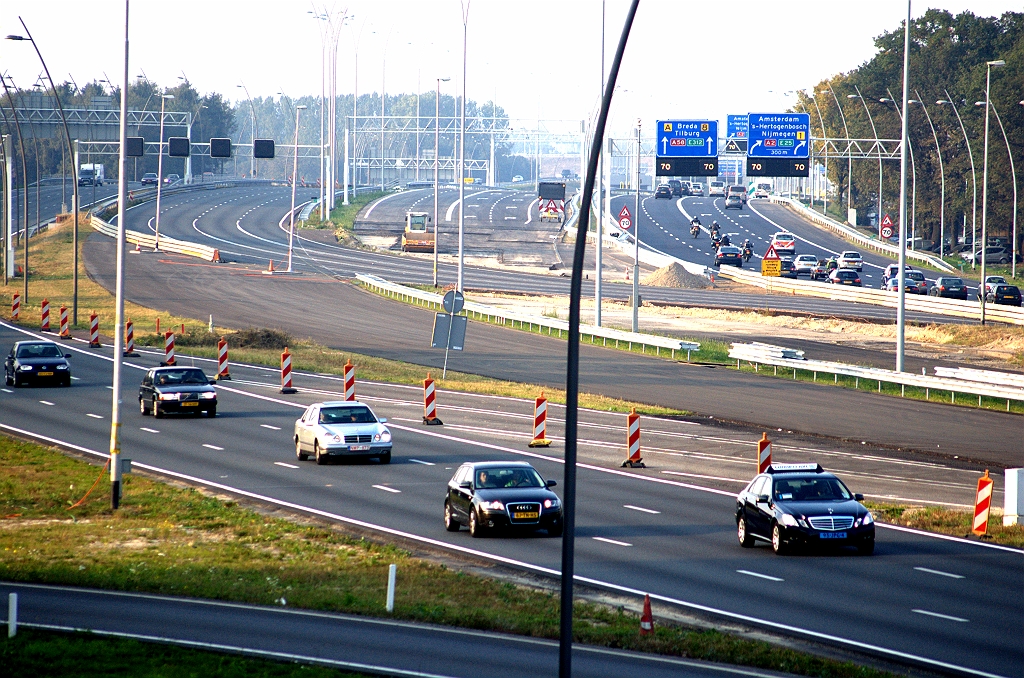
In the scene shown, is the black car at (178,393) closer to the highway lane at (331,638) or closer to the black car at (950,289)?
the highway lane at (331,638)

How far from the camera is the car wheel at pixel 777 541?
20953 mm

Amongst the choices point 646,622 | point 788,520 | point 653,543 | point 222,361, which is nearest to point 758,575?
point 788,520

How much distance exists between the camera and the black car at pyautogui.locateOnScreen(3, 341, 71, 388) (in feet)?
143

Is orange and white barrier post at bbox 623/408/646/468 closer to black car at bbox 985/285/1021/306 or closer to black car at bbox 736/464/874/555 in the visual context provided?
black car at bbox 736/464/874/555

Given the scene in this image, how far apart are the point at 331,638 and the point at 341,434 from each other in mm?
14355

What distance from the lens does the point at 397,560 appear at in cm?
2027

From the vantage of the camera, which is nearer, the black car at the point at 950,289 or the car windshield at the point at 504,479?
the car windshield at the point at 504,479

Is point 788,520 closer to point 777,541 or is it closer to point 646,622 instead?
point 777,541

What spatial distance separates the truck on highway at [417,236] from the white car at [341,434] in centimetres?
6788

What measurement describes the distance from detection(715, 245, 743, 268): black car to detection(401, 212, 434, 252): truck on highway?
917 inches

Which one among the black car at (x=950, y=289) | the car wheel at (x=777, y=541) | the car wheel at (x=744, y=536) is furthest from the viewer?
the black car at (x=950, y=289)

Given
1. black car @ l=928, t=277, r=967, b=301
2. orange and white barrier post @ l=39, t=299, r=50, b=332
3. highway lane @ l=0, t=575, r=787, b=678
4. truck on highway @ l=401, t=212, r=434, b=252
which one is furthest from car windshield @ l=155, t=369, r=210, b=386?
truck on highway @ l=401, t=212, r=434, b=252

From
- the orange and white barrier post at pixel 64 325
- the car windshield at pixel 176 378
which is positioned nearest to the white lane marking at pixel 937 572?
the car windshield at pixel 176 378

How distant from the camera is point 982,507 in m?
22.1
